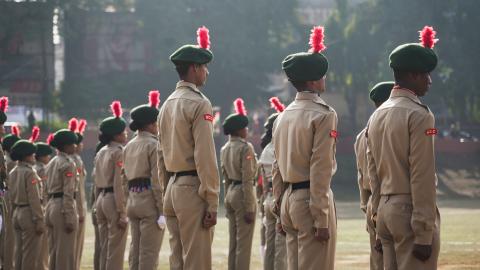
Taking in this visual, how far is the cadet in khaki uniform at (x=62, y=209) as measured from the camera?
14.8 meters

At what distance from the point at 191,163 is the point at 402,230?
238 cm

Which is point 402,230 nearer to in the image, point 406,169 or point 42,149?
point 406,169

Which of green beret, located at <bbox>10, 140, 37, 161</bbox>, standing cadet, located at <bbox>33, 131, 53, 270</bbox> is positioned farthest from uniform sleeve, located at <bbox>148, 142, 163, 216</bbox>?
standing cadet, located at <bbox>33, 131, 53, 270</bbox>

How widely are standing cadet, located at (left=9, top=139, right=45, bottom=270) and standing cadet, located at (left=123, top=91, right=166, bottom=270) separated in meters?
2.78

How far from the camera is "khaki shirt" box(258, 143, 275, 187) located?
551 inches

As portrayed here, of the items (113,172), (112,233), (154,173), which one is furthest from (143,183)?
(112,233)

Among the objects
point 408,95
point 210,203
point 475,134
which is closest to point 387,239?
point 408,95

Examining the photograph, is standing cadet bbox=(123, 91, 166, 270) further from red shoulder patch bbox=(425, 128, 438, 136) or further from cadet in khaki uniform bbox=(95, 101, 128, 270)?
red shoulder patch bbox=(425, 128, 438, 136)

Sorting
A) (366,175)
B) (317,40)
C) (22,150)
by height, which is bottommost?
(366,175)

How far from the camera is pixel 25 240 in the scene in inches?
616

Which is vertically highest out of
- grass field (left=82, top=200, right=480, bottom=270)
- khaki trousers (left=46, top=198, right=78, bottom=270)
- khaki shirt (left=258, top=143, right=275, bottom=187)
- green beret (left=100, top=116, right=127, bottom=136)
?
green beret (left=100, top=116, right=127, bottom=136)

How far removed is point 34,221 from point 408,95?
8.70 meters

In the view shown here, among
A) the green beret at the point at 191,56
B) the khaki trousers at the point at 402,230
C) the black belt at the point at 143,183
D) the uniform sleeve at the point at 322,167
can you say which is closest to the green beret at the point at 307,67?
the uniform sleeve at the point at 322,167

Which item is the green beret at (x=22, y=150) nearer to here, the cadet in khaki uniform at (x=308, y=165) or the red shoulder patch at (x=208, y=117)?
the red shoulder patch at (x=208, y=117)
